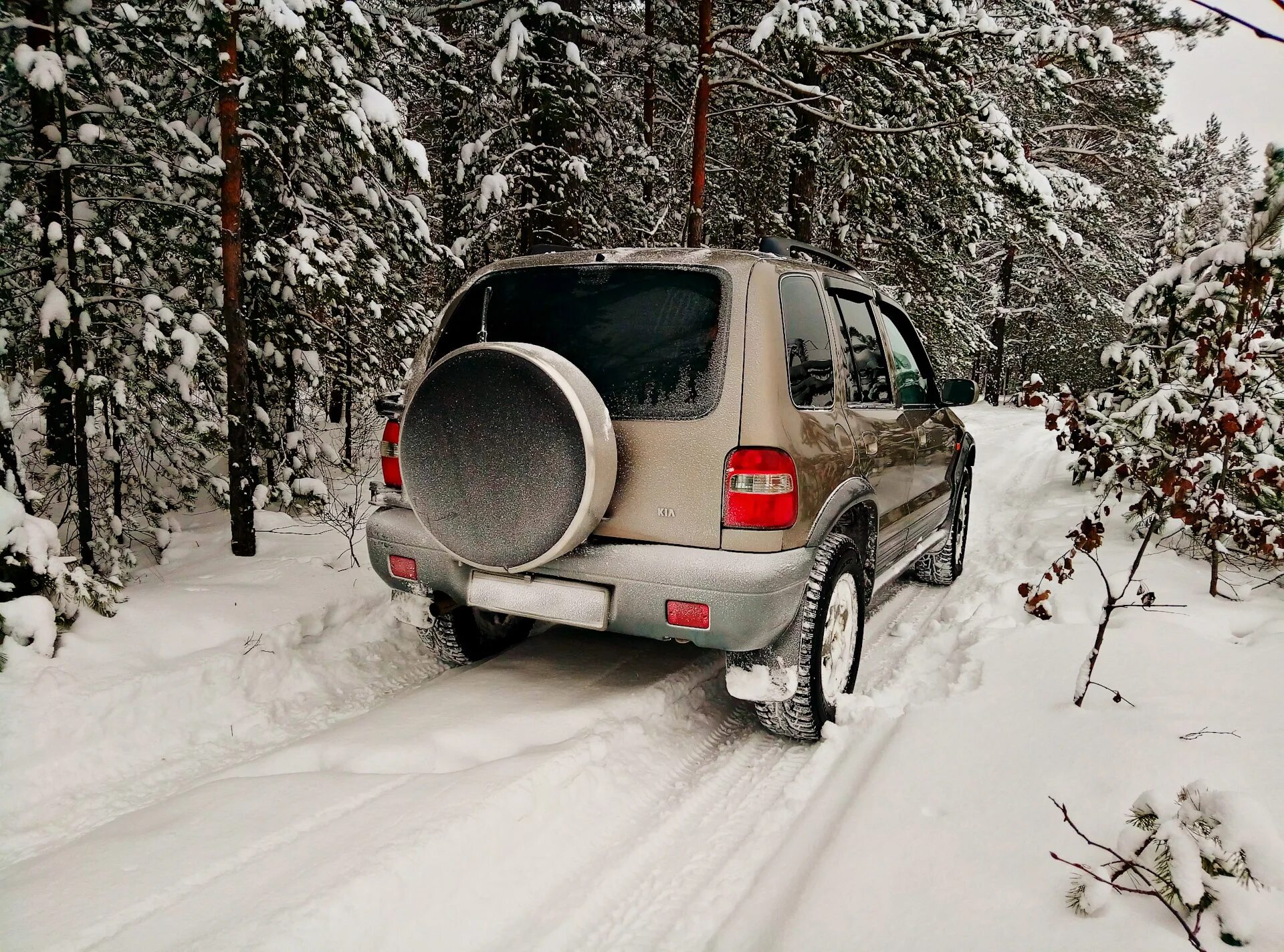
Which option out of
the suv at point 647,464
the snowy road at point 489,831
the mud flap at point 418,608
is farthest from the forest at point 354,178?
the suv at point 647,464

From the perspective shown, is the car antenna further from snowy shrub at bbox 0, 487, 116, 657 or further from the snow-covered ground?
snowy shrub at bbox 0, 487, 116, 657

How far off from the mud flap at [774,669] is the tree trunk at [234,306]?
3.92 m

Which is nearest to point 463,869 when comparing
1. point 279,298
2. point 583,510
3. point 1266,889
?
point 583,510

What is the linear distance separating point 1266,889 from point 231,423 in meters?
5.69

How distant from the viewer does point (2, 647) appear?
3.11 meters

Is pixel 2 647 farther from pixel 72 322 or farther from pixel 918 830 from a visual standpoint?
pixel 918 830

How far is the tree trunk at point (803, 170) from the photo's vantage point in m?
10.1

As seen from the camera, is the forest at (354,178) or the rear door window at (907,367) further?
the forest at (354,178)

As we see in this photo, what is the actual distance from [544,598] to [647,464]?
2.29ft

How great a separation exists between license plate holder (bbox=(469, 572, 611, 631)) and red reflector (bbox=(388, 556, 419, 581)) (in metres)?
0.31

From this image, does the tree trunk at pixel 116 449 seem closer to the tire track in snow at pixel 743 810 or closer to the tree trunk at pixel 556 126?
the tree trunk at pixel 556 126

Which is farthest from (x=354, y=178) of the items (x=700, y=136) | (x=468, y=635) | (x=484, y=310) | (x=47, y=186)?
(x=468, y=635)

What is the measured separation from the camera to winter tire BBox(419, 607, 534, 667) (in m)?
3.78

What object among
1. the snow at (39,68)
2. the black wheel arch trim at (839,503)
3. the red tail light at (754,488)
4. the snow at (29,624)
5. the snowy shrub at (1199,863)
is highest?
the snow at (39,68)
